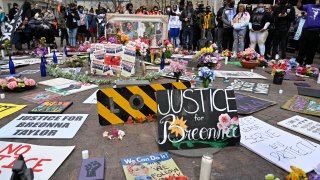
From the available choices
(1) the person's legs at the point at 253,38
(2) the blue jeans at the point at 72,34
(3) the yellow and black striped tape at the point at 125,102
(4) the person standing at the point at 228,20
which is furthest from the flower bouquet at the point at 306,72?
(2) the blue jeans at the point at 72,34

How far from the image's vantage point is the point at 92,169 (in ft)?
7.30

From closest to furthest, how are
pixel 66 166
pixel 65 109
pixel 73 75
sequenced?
pixel 66 166, pixel 65 109, pixel 73 75

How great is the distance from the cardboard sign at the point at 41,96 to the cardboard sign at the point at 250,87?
11.3 feet

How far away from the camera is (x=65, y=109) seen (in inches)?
146

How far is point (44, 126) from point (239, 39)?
813 cm

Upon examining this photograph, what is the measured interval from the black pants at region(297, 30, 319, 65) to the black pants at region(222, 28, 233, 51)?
288cm

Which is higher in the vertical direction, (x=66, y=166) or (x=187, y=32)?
(x=187, y=32)

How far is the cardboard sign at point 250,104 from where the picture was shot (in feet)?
12.6

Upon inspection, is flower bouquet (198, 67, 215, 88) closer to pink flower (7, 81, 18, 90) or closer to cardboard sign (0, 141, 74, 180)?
cardboard sign (0, 141, 74, 180)

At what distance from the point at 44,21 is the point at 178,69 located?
417 inches

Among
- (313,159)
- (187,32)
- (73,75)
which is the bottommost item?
(313,159)

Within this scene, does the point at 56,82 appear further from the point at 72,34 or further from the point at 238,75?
the point at 72,34

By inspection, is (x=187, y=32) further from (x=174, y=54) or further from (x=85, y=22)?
(x=85, y=22)

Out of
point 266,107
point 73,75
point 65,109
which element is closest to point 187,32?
point 73,75
